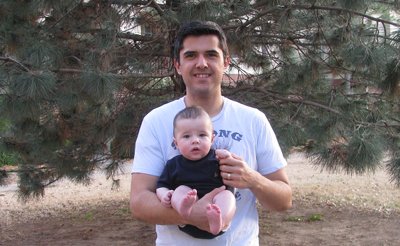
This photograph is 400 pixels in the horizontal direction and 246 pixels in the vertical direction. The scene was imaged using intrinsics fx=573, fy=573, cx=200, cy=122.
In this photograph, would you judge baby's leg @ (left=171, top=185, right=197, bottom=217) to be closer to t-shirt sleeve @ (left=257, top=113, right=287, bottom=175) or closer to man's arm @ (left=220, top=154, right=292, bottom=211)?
man's arm @ (left=220, top=154, right=292, bottom=211)

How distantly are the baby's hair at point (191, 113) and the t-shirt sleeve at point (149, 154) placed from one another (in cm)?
11

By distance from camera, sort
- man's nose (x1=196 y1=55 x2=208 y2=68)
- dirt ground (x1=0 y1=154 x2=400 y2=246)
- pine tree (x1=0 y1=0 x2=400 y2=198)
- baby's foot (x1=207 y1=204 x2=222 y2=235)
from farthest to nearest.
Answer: dirt ground (x1=0 y1=154 x2=400 y2=246), pine tree (x1=0 y1=0 x2=400 y2=198), man's nose (x1=196 y1=55 x2=208 y2=68), baby's foot (x1=207 y1=204 x2=222 y2=235)

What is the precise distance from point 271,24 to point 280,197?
12.7 feet

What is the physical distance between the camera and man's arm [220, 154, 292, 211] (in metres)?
1.92

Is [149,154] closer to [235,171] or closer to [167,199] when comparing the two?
[167,199]

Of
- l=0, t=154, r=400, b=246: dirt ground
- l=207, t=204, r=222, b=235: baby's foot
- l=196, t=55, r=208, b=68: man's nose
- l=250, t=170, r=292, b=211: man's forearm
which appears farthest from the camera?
l=0, t=154, r=400, b=246: dirt ground

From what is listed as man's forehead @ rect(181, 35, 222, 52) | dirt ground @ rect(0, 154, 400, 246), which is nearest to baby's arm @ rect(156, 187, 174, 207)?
man's forehead @ rect(181, 35, 222, 52)

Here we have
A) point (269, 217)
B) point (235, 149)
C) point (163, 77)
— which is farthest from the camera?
point (269, 217)

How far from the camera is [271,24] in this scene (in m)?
5.67

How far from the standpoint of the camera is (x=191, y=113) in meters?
2.02

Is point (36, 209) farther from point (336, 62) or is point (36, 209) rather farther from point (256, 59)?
point (336, 62)

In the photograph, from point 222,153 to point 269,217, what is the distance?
550 cm

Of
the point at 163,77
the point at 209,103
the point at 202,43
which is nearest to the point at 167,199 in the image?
the point at 209,103

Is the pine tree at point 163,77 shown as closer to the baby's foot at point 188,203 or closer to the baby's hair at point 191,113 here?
the baby's hair at point 191,113
